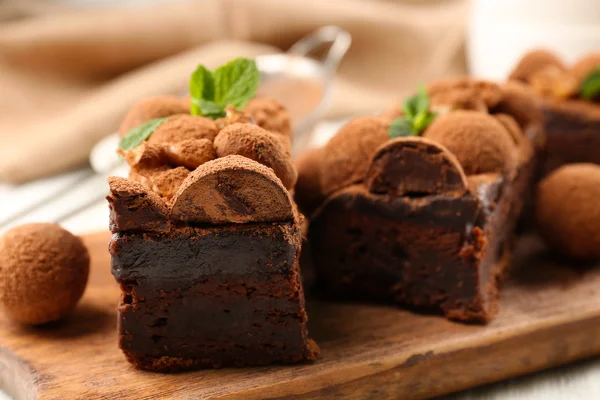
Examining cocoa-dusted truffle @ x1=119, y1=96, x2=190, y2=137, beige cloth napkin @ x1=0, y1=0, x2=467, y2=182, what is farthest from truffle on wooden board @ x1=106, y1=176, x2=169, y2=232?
beige cloth napkin @ x1=0, y1=0, x2=467, y2=182

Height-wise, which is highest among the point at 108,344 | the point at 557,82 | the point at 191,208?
the point at 191,208

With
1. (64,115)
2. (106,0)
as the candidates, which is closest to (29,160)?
(64,115)

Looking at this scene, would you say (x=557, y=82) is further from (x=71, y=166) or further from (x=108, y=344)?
(x=71, y=166)

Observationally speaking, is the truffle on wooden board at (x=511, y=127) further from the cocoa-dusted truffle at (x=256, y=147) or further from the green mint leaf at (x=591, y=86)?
the cocoa-dusted truffle at (x=256, y=147)

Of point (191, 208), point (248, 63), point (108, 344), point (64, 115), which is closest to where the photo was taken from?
point (191, 208)

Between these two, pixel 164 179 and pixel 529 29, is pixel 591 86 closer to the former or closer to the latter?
pixel 529 29

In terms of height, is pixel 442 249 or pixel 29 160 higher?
pixel 442 249

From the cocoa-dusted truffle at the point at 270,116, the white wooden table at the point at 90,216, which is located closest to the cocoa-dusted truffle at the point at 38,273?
the white wooden table at the point at 90,216
